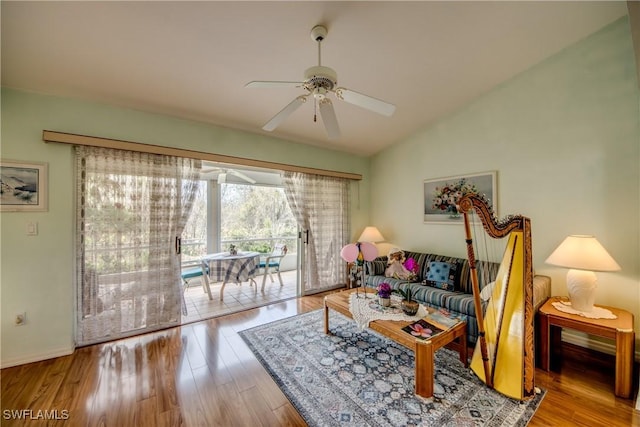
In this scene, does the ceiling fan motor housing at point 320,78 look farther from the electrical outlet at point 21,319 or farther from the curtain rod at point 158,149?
the electrical outlet at point 21,319

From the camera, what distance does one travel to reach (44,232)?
2.32 meters

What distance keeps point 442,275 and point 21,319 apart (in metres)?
4.31

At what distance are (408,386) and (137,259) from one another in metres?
2.91

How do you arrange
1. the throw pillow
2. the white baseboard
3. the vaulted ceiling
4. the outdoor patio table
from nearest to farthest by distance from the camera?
the vaulted ceiling → the white baseboard → the throw pillow → the outdoor patio table

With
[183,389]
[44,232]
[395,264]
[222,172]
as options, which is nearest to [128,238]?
[44,232]

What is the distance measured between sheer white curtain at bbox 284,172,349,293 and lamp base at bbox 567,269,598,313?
9.51ft

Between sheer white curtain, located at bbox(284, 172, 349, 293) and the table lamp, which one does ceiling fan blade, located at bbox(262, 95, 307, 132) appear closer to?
sheer white curtain, located at bbox(284, 172, 349, 293)

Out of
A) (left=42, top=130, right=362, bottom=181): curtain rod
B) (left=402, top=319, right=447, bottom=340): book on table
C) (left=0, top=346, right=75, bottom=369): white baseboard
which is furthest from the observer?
(left=42, top=130, right=362, bottom=181): curtain rod

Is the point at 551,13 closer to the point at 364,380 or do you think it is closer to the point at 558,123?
the point at 558,123

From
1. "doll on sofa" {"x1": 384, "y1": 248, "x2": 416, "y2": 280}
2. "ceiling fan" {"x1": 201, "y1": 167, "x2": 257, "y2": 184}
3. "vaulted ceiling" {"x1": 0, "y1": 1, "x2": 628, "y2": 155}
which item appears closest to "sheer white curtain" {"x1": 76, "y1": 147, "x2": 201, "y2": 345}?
"vaulted ceiling" {"x1": 0, "y1": 1, "x2": 628, "y2": 155}

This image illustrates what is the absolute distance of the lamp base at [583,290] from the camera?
2107 mm

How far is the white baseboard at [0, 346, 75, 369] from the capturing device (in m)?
2.17

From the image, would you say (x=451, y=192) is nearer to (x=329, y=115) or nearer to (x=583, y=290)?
(x=583, y=290)

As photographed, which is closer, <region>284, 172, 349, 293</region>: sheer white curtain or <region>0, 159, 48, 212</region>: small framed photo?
<region>0, 159, 48, 212</region>: small framed photo
